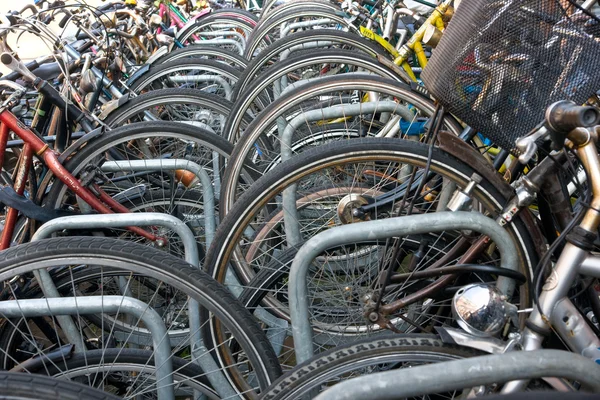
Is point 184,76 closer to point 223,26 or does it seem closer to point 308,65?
point 308,65

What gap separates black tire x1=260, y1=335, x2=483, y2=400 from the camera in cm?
167

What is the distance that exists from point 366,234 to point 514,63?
0.79 m

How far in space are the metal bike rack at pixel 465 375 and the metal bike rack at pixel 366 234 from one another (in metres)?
0.58

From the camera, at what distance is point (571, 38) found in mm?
1934

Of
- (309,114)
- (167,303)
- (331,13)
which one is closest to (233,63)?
(331,13)

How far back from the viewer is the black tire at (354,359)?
1.67m

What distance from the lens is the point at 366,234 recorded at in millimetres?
1797

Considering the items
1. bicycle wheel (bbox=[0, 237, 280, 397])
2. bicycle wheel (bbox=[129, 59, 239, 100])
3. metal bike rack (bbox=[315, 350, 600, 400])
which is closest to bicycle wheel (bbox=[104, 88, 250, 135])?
bicycle wheel (bbox=[129, 59, 239, 100])

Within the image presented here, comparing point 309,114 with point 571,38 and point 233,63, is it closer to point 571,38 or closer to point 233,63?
point 571,38

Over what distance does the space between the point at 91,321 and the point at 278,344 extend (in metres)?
0.92

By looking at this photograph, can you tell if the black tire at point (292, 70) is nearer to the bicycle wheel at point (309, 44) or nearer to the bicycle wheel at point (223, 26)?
the bicycle wheel at point (309, 44)

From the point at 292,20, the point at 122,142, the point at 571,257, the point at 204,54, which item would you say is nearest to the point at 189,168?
the point at 122,142

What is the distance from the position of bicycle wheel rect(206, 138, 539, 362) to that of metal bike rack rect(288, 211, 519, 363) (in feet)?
0.70

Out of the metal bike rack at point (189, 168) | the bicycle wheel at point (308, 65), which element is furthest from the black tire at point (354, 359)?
the bicycle wheel at point (308, 65)
